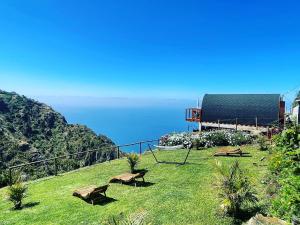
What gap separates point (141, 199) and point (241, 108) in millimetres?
25031

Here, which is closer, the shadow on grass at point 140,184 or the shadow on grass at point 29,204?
the shadow on grass at point 29,204

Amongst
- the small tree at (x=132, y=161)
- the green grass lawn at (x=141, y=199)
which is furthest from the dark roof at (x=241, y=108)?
the small tree at (x=132, y=161)

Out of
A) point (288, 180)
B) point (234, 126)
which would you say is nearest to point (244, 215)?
point (288, 180)

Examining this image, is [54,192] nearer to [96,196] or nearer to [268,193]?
[96,196]

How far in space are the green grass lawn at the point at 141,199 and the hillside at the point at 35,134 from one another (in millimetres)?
44236

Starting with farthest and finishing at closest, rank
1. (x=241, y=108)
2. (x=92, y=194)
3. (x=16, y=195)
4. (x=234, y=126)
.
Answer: (x=241, y=108) → (x=234, y=126) → (x=16, y=195) → (x=92, y=194)

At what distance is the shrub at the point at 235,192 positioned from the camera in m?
8.88

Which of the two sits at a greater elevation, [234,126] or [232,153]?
[234,126]

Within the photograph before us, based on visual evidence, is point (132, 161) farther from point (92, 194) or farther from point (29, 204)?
point (29, 204)

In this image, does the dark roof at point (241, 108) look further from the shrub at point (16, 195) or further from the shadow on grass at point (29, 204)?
the shrub at point (16, 195)

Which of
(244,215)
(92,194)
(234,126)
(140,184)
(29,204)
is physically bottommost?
(29,204)

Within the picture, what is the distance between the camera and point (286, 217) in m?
6.54

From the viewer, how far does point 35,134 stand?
9938 centimetres

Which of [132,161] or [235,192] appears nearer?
[235,192]
